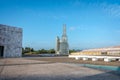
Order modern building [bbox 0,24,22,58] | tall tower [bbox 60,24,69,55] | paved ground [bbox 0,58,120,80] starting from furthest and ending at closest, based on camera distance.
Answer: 1. tall tower [bbox 60,24,69,55]
2. modern building [bbox 0,24,22,58]
3. paved ground [bbox 0,58,120,80]

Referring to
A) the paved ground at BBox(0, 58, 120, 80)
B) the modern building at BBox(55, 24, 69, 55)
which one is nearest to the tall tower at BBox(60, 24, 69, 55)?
the modern building at BBox(55, 24, 69, 55)

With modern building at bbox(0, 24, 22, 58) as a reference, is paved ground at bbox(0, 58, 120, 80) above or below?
below

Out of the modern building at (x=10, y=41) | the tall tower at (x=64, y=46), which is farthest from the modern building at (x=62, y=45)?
the modern building at (x=10, y=41)

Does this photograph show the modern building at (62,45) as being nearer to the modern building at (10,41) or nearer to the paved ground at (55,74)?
the modern building at (10,41)

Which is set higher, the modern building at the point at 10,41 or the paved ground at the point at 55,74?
the modern building at the point at 10,41

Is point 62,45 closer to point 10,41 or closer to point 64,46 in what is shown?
point 64,46

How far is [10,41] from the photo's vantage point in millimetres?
30516

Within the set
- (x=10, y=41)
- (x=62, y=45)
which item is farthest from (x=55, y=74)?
(x=62, y=45)

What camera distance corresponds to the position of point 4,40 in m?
29.4

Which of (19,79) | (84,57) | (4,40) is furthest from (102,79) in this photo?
(4,40)

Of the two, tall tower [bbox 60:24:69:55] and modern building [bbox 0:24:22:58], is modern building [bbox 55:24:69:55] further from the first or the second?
modern building [bbox 0:24:22:58]

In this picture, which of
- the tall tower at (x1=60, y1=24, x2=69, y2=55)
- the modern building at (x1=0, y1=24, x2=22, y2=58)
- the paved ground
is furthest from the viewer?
the tall tower at (x1=60, y1=24, x2=69, y2=55)

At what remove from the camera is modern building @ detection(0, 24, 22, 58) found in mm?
29406

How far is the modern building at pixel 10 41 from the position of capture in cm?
2941
